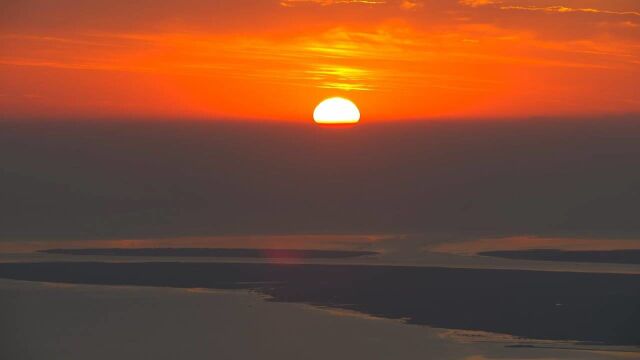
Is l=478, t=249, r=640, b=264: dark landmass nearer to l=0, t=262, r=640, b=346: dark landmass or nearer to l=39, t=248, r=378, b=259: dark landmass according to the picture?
l=0, t=262, r=640, b=346: dark landmass

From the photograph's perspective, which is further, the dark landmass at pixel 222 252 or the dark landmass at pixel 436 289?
the dark landmass at pixel 222 252

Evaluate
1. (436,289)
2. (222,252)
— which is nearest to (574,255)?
(436,289)

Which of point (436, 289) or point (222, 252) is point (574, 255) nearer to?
point (436, 289)

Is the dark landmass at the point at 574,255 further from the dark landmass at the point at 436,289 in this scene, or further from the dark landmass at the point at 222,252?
the dark landmass at the point at 222,252

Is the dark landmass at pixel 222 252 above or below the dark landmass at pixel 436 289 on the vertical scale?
above

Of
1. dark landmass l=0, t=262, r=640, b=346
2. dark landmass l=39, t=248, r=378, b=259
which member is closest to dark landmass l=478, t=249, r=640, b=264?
dark landmass l=0, t=262, r=640, b=346

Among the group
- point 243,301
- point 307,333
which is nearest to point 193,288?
point 243,301

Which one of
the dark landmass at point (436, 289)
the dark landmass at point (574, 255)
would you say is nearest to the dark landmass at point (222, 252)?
the dark landmass at point (436, 289)
